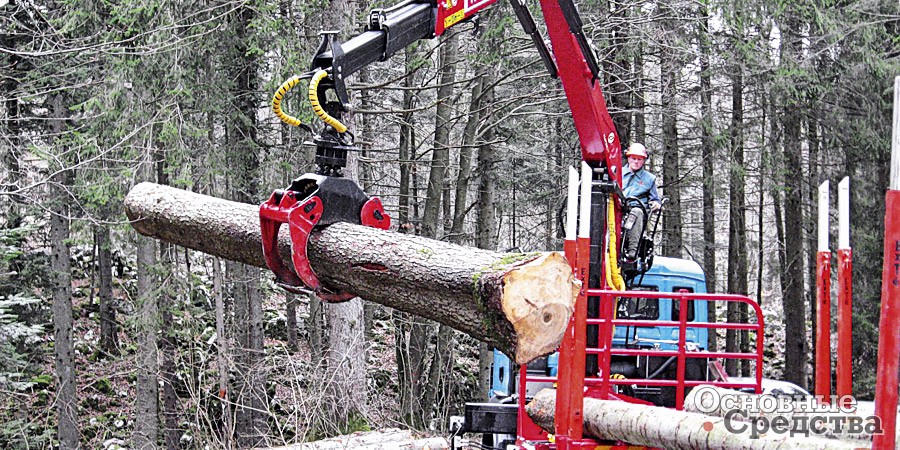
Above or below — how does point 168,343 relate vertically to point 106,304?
below

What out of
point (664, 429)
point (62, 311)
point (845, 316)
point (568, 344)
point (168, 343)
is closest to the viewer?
point (845, 316)

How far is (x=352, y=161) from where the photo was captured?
1194 cm

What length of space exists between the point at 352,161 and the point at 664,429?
774 cm

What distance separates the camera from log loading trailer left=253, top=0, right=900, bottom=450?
16.9ft

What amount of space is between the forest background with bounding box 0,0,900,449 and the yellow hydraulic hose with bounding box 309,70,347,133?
4.07 metres

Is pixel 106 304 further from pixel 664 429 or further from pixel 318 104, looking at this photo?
pixel 664 429

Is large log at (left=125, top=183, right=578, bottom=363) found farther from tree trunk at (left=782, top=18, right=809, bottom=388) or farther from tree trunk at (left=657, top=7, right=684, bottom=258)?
tree trunk at (left=782, top=18, right=809, bottom=388)

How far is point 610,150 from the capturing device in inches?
302

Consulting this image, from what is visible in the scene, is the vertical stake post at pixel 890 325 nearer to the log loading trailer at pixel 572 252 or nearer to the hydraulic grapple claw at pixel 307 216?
the log loading trailer at pixel 572 252

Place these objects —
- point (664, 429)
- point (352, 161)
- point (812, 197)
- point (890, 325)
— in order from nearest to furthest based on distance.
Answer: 1. point (890, 325)
2. point (664, 429)
3. point (352, 161)
4. point (812, 197)

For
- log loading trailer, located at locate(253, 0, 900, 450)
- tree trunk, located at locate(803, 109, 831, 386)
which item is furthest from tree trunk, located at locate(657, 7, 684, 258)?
log loading trailer, located at locate(253, 0, 900, 450)

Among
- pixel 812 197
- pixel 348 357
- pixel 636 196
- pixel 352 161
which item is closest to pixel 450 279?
pixel 636 196

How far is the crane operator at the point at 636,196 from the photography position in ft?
25.6

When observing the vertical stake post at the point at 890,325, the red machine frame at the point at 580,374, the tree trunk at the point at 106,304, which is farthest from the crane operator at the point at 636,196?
the tree trunk at the point at 106,304
